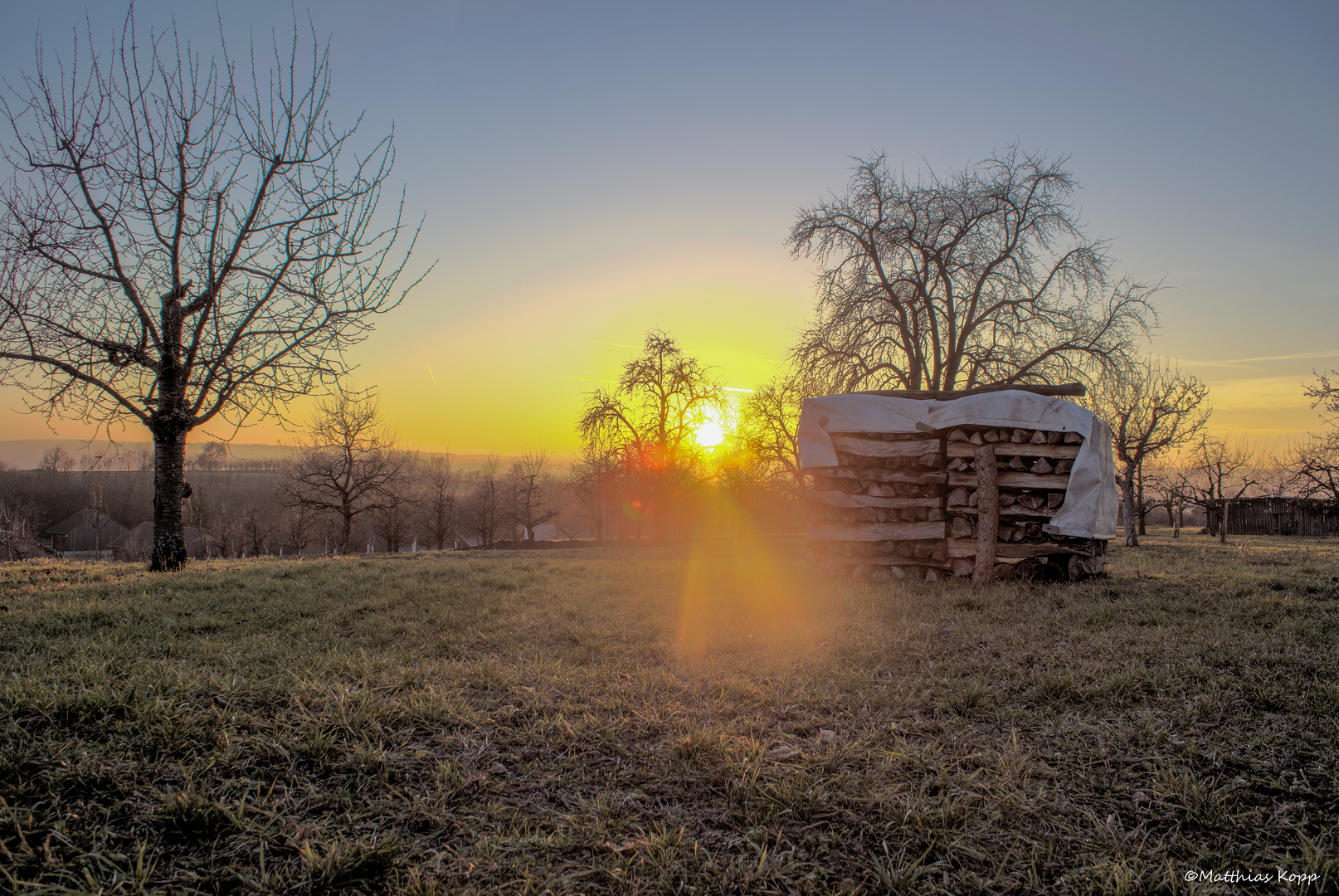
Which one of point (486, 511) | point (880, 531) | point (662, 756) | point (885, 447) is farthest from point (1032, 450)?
point (486, 511)

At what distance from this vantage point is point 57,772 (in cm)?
237

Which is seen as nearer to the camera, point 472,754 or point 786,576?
point 472,754

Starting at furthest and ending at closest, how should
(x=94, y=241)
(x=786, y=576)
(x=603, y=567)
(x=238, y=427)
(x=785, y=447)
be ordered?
(x=785, y=447), (x=603, y=567), (x=786, y=576), (x=238, y=427), (x=94, y=241)

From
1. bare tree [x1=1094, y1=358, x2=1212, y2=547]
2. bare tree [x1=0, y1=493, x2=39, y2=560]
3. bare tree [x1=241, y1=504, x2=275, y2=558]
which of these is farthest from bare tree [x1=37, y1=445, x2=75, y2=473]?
bare tree [x1=1094, y1=358, x2=1212, y2=547]

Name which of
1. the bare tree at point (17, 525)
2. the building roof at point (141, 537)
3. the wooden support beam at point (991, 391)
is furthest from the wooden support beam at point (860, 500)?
the building roof at point (141, 537)

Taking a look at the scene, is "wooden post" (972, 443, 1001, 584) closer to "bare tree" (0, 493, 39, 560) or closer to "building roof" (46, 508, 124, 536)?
"bare tree" (0, 493, 39, 560)

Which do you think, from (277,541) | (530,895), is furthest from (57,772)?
(277,541)

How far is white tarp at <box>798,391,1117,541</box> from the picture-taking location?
7.99m

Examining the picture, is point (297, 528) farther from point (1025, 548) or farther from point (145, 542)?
point (1025, 548)

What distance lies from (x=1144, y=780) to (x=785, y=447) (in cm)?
2363

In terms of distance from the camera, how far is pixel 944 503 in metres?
8.59

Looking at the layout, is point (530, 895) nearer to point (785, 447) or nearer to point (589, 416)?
point (785, 447)

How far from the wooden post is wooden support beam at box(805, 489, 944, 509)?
0.62 m

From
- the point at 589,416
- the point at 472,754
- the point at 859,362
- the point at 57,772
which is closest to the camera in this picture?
the point at 57,772
